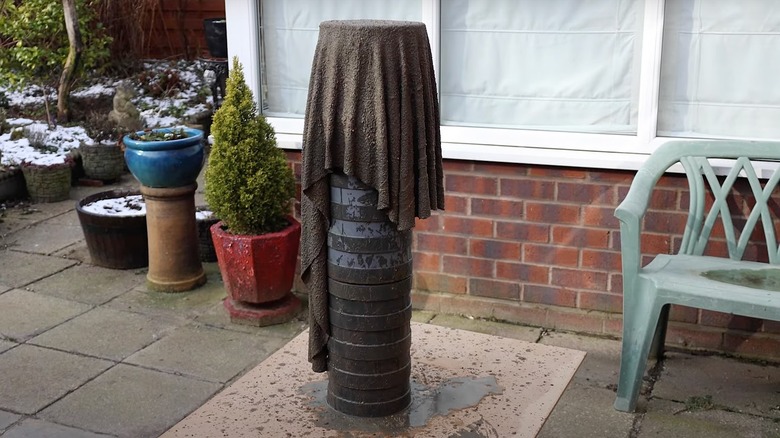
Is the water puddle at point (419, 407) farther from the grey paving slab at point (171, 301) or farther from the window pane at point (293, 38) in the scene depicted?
the window pane at point (293, 38)

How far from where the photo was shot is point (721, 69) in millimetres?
4559

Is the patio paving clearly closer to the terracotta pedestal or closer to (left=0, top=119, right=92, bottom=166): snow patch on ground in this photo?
the terracotta pedestal

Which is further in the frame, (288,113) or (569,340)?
(288,113)

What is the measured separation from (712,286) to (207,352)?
2519 millimetres

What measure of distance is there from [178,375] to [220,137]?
128cm

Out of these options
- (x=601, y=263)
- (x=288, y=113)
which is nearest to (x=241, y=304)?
(x=288, y=113)

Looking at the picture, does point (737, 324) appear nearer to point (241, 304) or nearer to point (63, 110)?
point (241, 304)

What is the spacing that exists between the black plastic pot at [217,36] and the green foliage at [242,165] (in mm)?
4931

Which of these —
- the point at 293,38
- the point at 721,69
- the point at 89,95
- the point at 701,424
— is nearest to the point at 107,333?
the point at 293,38

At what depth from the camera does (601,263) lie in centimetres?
483

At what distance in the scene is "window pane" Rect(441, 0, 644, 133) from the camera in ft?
15.5

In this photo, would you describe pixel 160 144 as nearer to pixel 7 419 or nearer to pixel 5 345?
pixel 5 345

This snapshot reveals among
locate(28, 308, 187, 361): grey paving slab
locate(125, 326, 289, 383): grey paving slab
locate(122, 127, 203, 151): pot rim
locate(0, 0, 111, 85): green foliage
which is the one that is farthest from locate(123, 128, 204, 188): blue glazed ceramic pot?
locate(0, 0, 111, 85): green foliage

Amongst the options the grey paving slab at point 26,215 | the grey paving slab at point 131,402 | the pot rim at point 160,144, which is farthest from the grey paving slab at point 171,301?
the grey paving slab at point 26,215
